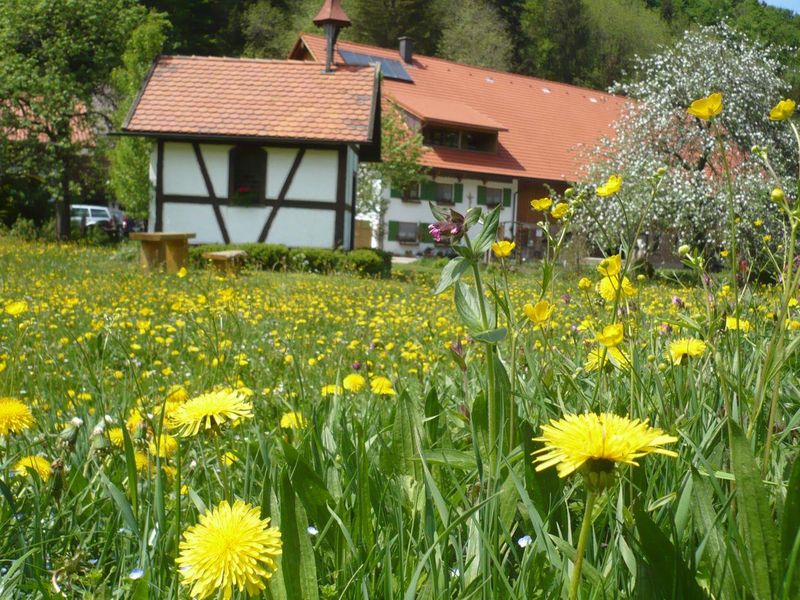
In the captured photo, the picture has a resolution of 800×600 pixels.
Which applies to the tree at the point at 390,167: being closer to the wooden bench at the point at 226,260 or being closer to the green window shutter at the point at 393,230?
the green window shutter at the point at 393,230

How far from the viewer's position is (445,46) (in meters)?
48.8

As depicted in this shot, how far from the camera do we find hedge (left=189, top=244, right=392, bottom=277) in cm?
Result: 1605

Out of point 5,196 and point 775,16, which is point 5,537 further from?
point 775,16

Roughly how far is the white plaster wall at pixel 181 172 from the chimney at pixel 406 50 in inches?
694

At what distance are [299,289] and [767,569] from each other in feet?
29.9

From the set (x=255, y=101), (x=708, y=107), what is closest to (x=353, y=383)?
(x=708, y=107)

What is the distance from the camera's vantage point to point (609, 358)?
172 centimetres

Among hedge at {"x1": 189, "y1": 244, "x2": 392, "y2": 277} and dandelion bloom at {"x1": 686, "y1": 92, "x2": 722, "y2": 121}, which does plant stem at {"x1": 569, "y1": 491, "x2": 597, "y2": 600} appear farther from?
hedge at {"x1": 189, "y1": 244, "x2": 392, "y2": 277}

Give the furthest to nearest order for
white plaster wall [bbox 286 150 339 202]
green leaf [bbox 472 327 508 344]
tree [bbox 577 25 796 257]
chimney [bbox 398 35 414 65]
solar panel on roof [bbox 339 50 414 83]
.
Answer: chimney [bbox 398 35 414 65]
solar panel on roof [bbox 339 50 414 83]
tree [bbox 577 25 796 257]
white plaster wall [bbox 286 150 339 202]
green leaf [bbox 472 327 508 344]

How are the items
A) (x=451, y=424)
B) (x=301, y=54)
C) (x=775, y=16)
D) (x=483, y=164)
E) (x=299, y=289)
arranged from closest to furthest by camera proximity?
(x=451, y=424), (x=299, y=289), (x=775, y=16), (x=483, y=164), (x=301, y=54)

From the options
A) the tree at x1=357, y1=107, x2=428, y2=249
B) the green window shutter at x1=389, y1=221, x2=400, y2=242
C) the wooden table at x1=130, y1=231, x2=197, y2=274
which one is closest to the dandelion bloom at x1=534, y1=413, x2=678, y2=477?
the wooden table at x1=130, y1=231, x2=197, y2=274

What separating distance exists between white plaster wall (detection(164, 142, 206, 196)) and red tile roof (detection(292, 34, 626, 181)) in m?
12.4

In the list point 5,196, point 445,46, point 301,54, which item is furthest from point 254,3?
point 5,196

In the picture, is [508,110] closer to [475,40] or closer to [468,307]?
[475,40]
